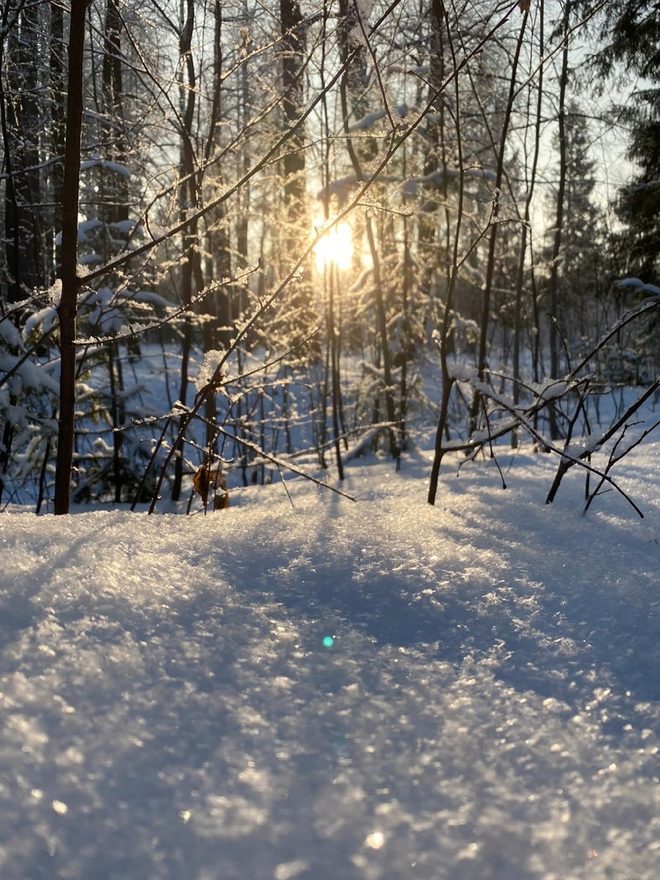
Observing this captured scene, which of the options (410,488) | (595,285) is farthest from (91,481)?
(595,285)

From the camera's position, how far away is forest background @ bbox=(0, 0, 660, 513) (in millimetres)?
1608

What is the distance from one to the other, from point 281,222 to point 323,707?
17.0 ft

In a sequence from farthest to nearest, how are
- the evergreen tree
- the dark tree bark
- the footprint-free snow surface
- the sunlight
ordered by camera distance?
the evergreen tree → the sunlight → the dark tree bark → the footprint-free snow surface

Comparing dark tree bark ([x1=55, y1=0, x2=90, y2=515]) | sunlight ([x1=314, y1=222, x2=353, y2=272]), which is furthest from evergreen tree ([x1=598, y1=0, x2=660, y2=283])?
dark tree bark ([x1=55, y1=0, x2=90, y2=515])

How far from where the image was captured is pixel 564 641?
88 centimetres

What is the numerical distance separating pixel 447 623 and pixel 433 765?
0.33 metres

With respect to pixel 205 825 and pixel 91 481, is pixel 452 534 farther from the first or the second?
pixel 91 481

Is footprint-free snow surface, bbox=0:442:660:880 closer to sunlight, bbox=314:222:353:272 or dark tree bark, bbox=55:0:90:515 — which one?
dark tree bark, bbox=55:0:90:515

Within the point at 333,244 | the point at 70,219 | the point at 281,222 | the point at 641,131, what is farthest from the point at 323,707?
the point at 641,131

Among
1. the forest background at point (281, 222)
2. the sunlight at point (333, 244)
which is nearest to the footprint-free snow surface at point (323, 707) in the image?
the forest background at point (281, 222)

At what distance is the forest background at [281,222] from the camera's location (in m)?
1.61

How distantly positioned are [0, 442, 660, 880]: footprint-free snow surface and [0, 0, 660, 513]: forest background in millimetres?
443

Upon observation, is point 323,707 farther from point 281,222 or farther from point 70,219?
point 281,222

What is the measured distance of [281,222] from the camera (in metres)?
5.43
